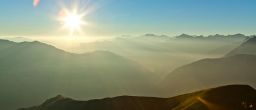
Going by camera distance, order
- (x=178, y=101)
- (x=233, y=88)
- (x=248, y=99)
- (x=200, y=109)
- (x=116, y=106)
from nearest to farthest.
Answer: (x=200, y=109)
(x=248, y=99)
(x=233, y=88)
(x=178, y=101)
(x=116, y=106)

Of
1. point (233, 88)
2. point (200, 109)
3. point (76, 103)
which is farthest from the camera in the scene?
point (76, 103)

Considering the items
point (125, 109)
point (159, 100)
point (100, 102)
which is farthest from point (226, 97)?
point (100, 102)

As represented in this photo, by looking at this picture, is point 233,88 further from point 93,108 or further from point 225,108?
point 93,108

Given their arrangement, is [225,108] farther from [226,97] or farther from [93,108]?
[93,108]

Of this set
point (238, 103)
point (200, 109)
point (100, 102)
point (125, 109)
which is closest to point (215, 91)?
point (238, 103)

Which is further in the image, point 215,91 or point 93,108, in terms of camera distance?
point 93,108

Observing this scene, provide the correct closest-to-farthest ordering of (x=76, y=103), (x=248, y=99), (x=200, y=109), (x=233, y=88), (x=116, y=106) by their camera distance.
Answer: (x=200, y=109), (x=248, y=99), (x=233, y=88), (x=116, y=106), (x=76, y=103)
